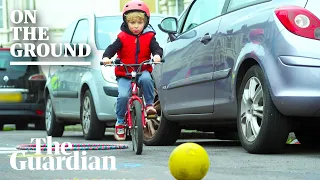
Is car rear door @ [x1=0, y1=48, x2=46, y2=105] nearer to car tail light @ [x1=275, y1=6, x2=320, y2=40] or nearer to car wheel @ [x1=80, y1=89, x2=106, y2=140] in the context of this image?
car wheel @ [x1=80, y1=89, x2=106, y2=140]

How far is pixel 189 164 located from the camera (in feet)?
19.3

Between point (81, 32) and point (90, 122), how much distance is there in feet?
5.08

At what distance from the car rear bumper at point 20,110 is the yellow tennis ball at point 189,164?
41.5 ft

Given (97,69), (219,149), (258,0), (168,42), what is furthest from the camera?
(97,69)

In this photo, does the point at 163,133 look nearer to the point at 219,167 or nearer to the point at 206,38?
the point at 206,38

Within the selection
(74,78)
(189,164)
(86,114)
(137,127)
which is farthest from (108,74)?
(189,164)

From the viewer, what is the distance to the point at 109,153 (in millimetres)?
9555

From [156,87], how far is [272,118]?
3.18 m

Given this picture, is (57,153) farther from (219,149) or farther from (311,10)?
(311,10)

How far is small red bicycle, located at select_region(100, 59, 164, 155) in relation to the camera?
30.5 ft

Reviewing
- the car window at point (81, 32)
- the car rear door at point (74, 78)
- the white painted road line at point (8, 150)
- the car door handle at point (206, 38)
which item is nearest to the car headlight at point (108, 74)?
the car rear door at point (74, 78)

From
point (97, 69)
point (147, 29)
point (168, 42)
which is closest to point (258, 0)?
point (147, 29)

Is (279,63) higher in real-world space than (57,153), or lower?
higher

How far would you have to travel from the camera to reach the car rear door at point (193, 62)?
9.70m
